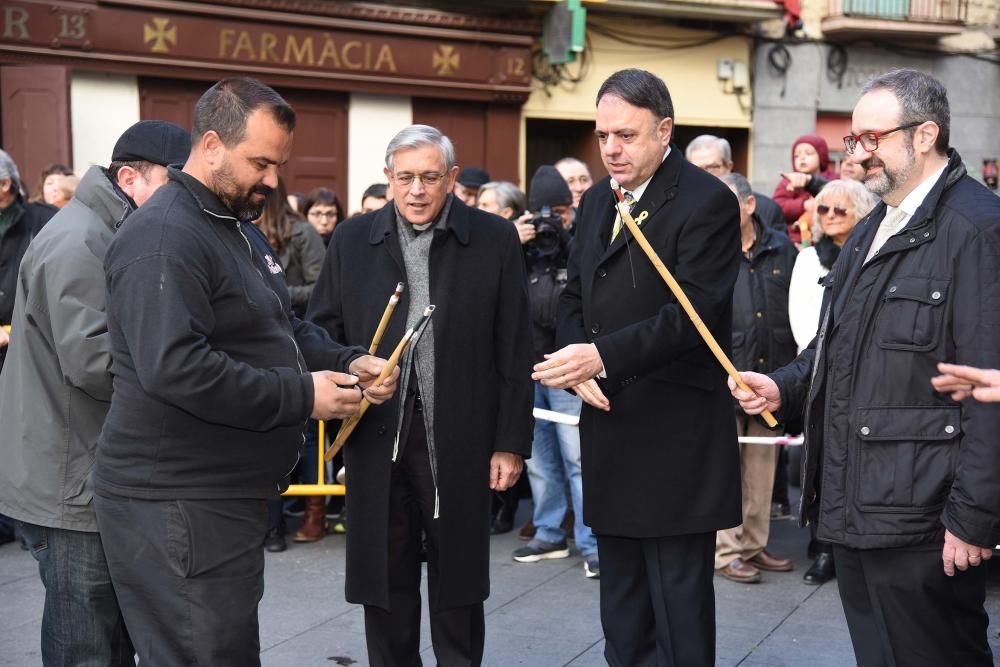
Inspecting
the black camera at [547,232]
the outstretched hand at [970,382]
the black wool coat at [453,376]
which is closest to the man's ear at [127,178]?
the black wool coat at [453,376]

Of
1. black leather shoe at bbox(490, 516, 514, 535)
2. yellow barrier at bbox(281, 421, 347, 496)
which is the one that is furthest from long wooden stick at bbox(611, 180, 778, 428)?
black leather shoe at bbox(490, 516, 514, 535)

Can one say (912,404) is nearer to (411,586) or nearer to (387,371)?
(387,371)

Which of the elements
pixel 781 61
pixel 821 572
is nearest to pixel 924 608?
pixel 821 572

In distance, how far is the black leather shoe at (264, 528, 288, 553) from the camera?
22.4ft

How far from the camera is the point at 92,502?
11.8 ft

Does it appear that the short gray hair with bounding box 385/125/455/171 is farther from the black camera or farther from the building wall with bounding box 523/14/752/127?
the building wall with bounding box 523/14/752/127

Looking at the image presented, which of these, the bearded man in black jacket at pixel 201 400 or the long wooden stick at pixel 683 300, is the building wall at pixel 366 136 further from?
the bearded man in black jacket at pixel 201 400

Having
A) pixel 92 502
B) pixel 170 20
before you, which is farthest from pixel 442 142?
pixel 170 20

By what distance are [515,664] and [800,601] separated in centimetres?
173

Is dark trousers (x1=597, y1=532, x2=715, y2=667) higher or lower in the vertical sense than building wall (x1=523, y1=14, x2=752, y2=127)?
lower

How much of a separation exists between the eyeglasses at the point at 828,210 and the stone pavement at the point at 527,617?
196cm

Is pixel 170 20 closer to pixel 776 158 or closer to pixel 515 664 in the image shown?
pixel 776 158

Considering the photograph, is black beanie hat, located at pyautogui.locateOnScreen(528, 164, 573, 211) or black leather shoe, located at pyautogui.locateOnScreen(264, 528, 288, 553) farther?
black beanie hat, located at pyautogui.locateOnScreen(528, 164, 573, 211)

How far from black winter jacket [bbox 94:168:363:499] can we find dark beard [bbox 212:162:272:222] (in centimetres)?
3
